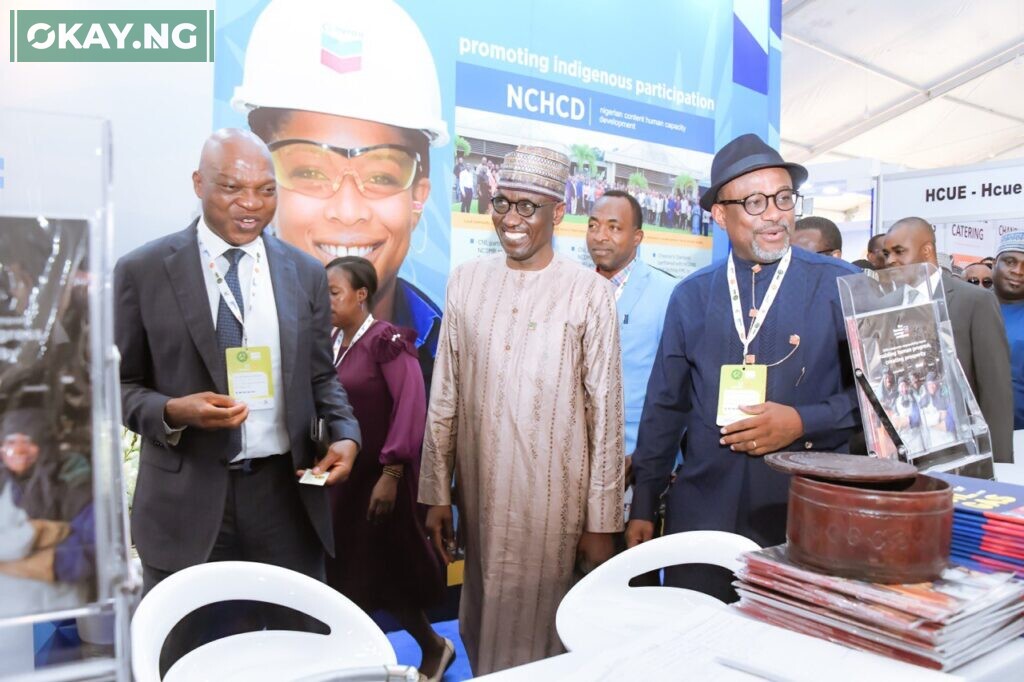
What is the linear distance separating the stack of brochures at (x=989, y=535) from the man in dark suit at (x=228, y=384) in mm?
1623

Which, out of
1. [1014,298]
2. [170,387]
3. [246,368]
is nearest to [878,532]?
[246,368]

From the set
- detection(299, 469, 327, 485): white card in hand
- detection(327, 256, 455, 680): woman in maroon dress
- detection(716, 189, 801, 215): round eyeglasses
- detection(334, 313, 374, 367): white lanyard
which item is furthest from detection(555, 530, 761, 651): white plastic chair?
detection(334, 313, 374, 367): white lanyard

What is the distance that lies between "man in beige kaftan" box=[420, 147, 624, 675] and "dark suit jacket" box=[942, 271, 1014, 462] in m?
1.80

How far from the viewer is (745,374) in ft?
7.18

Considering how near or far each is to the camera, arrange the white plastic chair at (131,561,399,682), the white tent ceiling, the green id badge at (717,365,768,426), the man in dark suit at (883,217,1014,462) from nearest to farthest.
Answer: the white plastic chair at (131,561,399,682) → the green id badge at (717,365,768,426) → the man in dark suit at (883,217,1014,462) → the white tent ceiling

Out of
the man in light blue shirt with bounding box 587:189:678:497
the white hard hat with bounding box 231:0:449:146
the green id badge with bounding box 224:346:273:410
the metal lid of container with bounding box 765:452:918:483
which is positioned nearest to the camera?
the metal lid of container with bounding box 765:452:918:483

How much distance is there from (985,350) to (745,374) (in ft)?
6.05

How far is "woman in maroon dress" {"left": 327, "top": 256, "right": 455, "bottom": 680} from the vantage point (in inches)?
118

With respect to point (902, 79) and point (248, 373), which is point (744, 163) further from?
point (902, 79)

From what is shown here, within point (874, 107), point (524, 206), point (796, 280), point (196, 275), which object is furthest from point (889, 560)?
point (874, 107)

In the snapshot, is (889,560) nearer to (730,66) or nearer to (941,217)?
(730,66)

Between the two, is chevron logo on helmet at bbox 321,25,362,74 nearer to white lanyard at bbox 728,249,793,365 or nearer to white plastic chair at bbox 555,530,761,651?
white lanyard at bbox 728,249,793,365

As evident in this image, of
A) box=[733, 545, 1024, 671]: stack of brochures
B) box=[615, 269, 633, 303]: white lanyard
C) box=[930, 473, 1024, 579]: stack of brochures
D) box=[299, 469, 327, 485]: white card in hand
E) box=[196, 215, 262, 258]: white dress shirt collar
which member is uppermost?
box=[196, 215, 262, 258]: white dress shirt collar

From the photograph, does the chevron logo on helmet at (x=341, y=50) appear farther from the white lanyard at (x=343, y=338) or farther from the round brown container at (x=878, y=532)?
the round brown container at (x=878, y=532)
